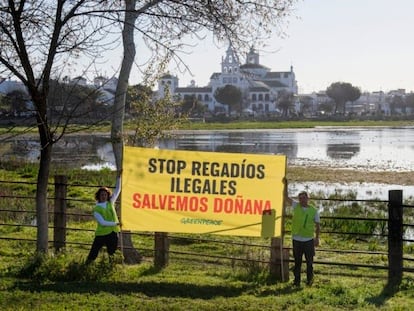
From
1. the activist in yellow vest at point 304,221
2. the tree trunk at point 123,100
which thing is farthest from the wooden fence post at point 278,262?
the tree trunk at point 123,100

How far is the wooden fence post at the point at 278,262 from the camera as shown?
9.49 meters

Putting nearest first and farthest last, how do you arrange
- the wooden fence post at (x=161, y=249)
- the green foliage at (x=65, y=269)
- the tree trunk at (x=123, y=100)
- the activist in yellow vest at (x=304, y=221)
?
the green foliage at (x=65, y=269) < the activist in yellow vest at (x=304, y=221) < the wooden fence post at (x=161, y=249) < the tree trunk at (x=123, y=100)

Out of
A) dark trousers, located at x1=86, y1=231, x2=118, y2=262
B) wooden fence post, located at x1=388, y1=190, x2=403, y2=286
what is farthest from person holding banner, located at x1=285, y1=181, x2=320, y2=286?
dark trousers, located at x1=86, y1=231, x2=118, y2=262

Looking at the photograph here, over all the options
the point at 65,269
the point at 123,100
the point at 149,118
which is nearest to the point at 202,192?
the point at 65,269

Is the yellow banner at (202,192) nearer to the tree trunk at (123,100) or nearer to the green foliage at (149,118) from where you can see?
the tree trunk at (123,100)

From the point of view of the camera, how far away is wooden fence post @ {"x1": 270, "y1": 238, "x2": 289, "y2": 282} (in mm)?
9492

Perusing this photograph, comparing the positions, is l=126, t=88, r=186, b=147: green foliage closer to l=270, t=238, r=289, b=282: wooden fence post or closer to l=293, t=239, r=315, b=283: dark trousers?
l=270, t=238, r=289, b=282: wooden fence post

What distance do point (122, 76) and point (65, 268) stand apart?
13.1 ft

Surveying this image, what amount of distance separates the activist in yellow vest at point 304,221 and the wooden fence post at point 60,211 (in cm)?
419

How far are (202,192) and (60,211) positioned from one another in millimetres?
2946

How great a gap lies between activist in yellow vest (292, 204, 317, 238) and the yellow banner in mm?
291

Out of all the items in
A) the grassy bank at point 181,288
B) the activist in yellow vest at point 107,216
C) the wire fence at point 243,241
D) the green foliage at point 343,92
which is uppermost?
the green foliage at point 343,92

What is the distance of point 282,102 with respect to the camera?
527 ft

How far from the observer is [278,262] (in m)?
9.59
